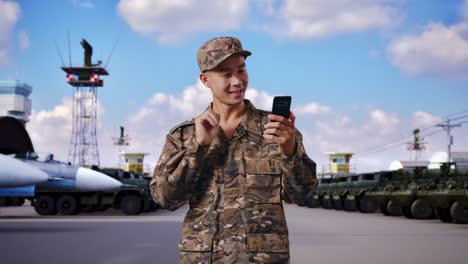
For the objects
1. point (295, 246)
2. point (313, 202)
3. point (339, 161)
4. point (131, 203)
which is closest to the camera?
point (295, 246)

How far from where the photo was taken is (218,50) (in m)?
2.53

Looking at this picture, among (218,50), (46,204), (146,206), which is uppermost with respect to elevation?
(218,50)

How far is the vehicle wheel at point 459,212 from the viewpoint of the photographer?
59.7ft

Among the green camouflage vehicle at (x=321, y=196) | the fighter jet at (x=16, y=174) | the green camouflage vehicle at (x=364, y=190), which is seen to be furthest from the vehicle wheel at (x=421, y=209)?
the green camouflage vehicle at (x=321, y=196)

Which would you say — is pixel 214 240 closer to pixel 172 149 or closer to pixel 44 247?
pixel 172 149

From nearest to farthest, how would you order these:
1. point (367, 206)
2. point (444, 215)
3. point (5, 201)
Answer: point (444, 215) < point (367, 206) < point (5, 201)

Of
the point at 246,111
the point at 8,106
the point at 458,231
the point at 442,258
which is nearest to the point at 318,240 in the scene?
the point at 442,258

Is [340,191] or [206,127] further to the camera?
[340,191]

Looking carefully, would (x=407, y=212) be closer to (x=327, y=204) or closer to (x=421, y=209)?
(x=421, y=209)

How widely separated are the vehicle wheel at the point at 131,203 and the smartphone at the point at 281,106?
23.1 meters

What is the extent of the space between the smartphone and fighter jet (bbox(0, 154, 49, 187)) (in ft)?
44.4

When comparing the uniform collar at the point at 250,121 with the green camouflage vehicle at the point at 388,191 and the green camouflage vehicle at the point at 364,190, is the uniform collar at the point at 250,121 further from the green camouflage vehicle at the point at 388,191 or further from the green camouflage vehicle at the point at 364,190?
the green camouflage vehicle at the point at 364,190

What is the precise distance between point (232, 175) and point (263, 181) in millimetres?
125

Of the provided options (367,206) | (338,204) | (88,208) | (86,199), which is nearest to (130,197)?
(86,199)
